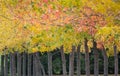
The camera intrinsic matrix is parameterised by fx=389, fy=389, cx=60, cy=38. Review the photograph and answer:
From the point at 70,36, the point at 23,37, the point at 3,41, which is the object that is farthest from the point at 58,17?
the point at 3,41

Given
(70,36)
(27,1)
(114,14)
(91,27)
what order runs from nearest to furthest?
(27,1) → (114,14) → (91,27) → (70,36)

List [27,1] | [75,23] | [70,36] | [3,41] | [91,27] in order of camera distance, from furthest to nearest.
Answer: [3,41] → [70,36] → [91,27] → [75,23] → [27,1]

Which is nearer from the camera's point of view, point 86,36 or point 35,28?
point 35,28

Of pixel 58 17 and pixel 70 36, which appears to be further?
pixel 70 36

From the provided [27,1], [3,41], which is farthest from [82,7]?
[3,41]

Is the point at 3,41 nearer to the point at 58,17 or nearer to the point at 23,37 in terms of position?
the point at 23,37

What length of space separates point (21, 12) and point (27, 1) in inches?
133

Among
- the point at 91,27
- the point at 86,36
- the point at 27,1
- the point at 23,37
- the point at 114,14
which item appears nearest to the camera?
the point at 27,1

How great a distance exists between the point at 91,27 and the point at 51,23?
2.37 m

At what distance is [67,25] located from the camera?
17609 millimetres

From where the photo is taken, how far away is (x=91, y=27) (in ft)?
62.5

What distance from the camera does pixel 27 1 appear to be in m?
13.8

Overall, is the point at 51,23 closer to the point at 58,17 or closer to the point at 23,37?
the point at 58,17

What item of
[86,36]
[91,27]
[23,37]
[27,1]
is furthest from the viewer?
[23,37]
